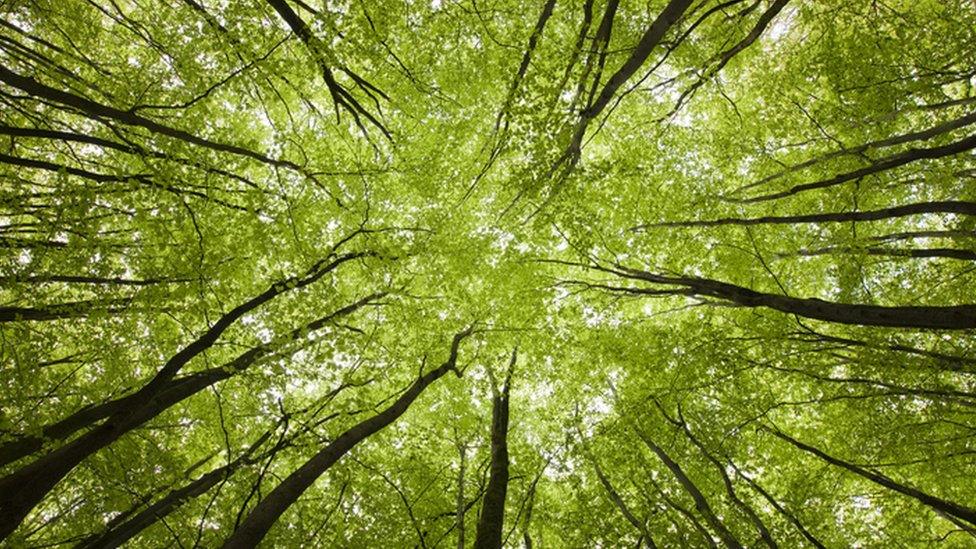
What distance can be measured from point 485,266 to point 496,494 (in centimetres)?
417

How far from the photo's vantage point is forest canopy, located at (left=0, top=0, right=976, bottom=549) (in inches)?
241

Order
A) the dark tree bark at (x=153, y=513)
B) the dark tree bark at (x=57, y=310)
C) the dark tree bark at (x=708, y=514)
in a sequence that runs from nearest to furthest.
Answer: the dark tree bark at (x=153, y=513), the dark tree bark at (x=57, y=310), the dark tree bark at (x=708, y=514)

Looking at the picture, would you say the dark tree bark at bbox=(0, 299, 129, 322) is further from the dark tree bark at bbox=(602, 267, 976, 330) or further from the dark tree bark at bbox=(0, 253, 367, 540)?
the dark tree bark at bbox=(602, 267, 976, 330)

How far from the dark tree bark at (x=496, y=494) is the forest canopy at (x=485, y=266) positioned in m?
0.05

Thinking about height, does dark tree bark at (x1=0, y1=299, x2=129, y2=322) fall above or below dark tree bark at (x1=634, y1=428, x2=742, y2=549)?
above

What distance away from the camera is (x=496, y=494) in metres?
7.69

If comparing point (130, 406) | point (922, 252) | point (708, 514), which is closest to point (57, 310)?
point (130, 406)

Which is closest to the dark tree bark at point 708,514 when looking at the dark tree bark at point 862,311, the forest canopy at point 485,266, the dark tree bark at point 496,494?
the forest canopy at point 485,266

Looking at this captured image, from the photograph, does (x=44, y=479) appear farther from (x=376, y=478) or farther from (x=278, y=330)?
(x=376, y=478)

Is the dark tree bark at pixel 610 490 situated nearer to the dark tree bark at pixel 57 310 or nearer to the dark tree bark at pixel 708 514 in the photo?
the dark tree bark at pixel 708 514

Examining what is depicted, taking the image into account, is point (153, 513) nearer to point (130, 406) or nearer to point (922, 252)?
point (130, 406)

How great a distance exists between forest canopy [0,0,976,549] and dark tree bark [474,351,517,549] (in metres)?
0.05

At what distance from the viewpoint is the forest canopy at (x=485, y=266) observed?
613cm

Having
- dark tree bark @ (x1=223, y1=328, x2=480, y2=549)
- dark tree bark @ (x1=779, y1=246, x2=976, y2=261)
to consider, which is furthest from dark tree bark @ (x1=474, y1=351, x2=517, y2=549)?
dark tree bark @ (x1=779, y1=246, x2=976, y2=261)
